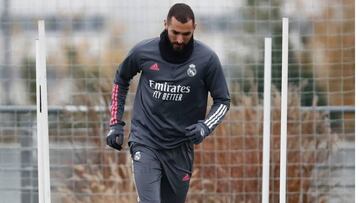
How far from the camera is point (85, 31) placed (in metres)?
9.10

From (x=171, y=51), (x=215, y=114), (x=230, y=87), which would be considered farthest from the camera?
(x=230, y=87)

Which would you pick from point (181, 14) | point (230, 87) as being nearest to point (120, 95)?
point (181, 14)

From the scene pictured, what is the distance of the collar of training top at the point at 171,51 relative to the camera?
19.7 ft

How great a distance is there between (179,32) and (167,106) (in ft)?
1.69

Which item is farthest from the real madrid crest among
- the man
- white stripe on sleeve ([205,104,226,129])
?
white stripe on sleeve ([205,104,226,129])

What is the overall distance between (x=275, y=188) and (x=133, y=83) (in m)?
1.66

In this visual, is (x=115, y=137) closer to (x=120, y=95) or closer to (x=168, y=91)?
(x=120, y=95)

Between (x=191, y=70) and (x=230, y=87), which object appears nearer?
(x=191, y=70)

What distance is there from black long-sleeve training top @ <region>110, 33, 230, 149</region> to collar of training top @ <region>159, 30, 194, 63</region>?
19mm

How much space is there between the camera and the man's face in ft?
19.1

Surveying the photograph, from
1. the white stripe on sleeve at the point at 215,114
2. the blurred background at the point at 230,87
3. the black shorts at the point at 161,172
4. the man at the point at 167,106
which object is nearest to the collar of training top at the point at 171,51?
the man at the point at 167,106

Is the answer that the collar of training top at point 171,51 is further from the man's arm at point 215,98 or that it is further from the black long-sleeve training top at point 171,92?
the man's arm at point 215,98

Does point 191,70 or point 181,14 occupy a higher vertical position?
point 181,14

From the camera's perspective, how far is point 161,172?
623 centimetres
